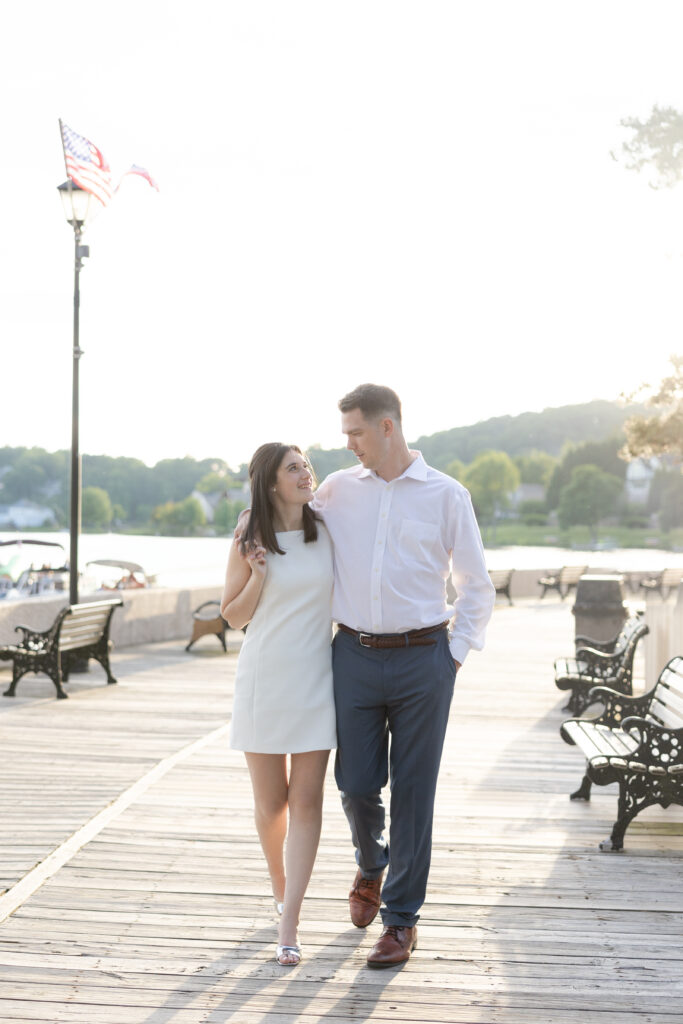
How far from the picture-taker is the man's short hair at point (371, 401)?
383cm

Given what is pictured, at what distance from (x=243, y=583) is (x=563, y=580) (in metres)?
24.5

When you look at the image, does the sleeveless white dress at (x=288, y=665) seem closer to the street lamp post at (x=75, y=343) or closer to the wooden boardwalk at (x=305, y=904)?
the wooden boardwalk at (x=305, y=904)

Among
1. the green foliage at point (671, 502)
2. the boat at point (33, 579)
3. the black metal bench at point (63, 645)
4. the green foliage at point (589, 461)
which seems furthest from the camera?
the green foliage at point (589, 461)

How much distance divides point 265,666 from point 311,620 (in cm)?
22

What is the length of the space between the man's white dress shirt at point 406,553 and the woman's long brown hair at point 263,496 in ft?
0.88

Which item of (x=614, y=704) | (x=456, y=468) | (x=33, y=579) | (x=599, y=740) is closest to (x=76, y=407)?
(x=614, y=704)

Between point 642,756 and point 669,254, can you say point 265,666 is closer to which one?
point 642,756

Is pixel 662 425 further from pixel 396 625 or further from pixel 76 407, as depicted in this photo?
pixel 396 625

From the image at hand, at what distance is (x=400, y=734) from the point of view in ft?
12.6

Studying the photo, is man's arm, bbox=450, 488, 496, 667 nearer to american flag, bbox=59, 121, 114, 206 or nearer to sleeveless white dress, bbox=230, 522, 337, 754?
sleeveless white dress, bbox=230, 522, 337, 754

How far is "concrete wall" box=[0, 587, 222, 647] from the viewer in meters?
12.6

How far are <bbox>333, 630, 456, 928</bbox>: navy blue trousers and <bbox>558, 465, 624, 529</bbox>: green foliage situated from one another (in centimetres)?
12749

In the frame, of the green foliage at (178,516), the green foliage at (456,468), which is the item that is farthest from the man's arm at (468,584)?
the green foliage at (456,468)

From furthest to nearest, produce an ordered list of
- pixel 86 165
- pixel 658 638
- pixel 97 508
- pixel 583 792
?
pixel 97 508
pixel 86 165
pixel 658 638
pixel 583 792
